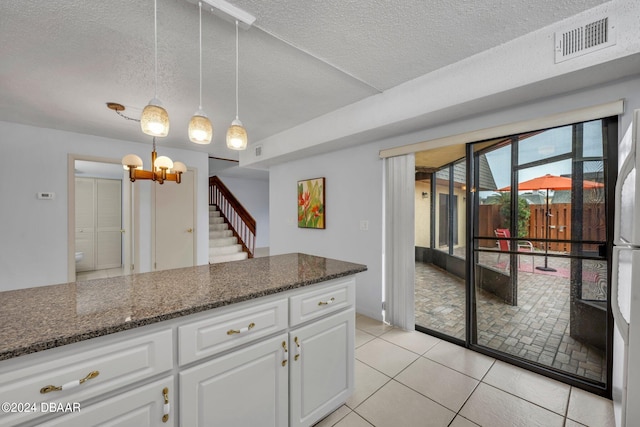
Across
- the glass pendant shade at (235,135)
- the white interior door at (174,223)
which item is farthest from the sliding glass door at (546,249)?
the white interior door at (174,223)

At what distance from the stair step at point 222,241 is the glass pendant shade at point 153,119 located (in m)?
4.94

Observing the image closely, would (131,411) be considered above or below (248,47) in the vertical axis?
below

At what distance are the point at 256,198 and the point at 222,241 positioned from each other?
2.99 meters

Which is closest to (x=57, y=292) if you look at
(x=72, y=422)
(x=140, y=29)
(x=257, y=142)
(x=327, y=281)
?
(x=72, y=422)

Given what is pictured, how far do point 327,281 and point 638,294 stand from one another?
4.42 ft

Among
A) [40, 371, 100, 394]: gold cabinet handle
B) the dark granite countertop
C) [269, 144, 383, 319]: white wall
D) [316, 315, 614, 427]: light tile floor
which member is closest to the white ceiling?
[269, 144, 383, 319]: white wall

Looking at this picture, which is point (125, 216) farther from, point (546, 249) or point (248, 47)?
point (546, 249)

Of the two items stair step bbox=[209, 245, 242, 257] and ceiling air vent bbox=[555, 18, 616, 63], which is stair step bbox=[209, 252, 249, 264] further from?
ceiling air vent bbox=[555, 18, 616, 63]

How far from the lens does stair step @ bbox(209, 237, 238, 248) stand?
603 cm

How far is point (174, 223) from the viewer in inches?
179

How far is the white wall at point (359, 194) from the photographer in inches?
87.4

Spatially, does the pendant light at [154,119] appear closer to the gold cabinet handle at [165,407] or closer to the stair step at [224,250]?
the gold cabinet handle at [165,407]

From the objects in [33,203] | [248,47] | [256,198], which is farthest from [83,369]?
[256,198]

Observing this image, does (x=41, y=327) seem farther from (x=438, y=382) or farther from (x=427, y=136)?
(x=427, y=136)
